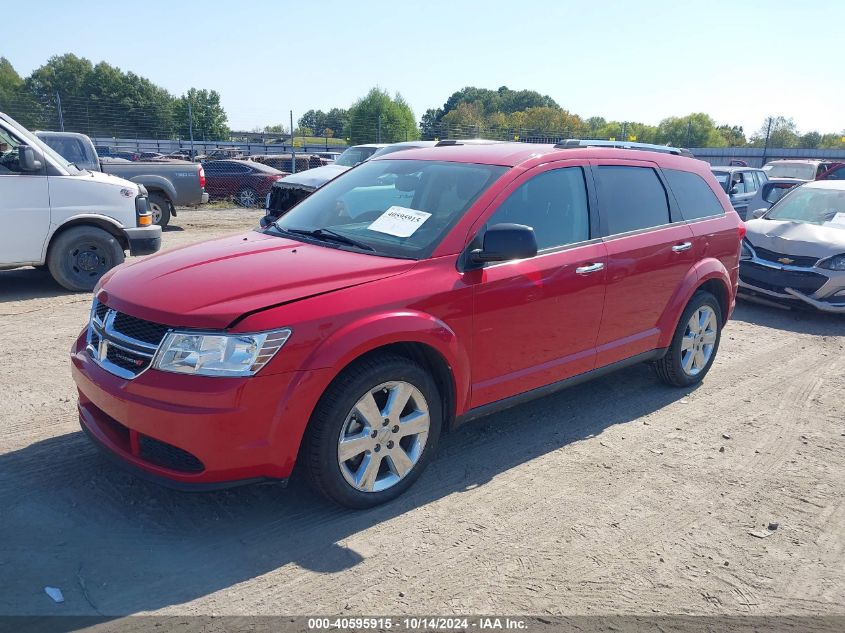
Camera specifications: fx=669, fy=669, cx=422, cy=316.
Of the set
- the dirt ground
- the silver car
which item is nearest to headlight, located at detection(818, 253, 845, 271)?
the silver car

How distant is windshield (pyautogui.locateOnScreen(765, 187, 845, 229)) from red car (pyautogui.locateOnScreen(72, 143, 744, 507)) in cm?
498

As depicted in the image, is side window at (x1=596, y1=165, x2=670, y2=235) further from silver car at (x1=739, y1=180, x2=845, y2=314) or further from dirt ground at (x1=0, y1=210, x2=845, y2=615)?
silver car at (x1=739, y1=180, x2=845, y2=314)

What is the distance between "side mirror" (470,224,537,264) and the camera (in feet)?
11.8

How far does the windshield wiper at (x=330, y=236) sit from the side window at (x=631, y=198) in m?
1.78

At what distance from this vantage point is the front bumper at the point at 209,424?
2.94 m

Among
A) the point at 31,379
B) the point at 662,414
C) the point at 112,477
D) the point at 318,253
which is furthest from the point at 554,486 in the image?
the point at 31,379

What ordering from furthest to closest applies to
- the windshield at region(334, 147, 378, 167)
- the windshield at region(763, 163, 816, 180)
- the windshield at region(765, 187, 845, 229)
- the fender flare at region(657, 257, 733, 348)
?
the windshield at region(763, 163, 816, 180) < the windshield at region(334, 147, 378, 167) < the windshield at region(765, 187, 845, 229) < the fender flare at region(657, 257, 733, 348)

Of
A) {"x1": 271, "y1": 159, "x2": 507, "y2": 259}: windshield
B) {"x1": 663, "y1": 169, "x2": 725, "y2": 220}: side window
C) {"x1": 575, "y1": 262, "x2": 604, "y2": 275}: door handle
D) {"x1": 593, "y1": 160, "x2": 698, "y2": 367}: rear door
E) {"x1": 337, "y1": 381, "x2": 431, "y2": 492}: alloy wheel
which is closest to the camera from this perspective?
{"x1": 337, "y1": 381, "x2": 431, "y2": 492}: alloy wheel

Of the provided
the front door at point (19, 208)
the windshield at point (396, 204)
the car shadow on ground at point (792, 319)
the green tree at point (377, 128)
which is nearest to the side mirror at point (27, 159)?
the front door at point (19, 208)

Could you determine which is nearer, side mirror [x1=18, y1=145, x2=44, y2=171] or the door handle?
the door handle

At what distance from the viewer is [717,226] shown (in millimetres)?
5473

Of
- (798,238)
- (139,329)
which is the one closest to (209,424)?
(139,329)

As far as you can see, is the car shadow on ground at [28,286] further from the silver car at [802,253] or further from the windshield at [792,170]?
the windshield at [792,170]

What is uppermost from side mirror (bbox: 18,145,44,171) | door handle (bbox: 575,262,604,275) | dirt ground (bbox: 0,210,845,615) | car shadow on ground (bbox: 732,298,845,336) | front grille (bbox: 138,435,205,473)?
side mirror (bbox: 18,145,44,171)
